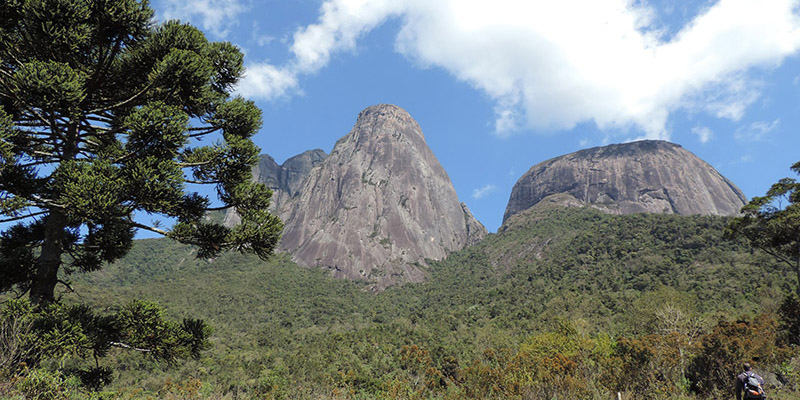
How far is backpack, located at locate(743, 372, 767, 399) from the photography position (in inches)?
364

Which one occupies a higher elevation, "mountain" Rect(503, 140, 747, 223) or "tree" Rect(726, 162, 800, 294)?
"mountain" Rect(503, 140, 747, 223)

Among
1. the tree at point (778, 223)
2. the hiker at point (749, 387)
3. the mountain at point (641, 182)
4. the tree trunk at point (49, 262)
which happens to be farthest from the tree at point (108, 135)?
the mountain at point (641, 182)

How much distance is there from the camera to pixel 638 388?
1314 centimetres

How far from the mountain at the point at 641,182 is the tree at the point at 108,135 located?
14701 centimetres

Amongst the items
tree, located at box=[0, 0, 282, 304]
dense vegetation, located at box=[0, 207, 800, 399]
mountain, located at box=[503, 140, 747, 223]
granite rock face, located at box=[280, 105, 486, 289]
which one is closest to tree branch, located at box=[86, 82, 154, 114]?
tree, located at box=[0, 0, 282, 304]

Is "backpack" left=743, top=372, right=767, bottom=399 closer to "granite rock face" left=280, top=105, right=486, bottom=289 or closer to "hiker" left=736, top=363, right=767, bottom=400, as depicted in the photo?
"hiker" left=736, top=363, right=767, bottom=400

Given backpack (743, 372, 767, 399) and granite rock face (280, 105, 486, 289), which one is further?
granite rock face (280, 105, 486, 289)

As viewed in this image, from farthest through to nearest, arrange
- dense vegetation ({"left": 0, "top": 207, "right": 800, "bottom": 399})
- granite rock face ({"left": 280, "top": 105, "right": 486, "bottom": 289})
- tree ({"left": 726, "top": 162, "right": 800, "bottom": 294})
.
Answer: granite rock face ({"left": 280, "top": 105, "right": 486, "bottom": 289})
tree ({"left": 726, "top": 162, "right": 800, "bottom": 294})
dense vegetation ({"left": 0, "top": 207, "right": 800, "bottom": 399})

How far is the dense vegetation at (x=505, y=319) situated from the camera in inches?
539

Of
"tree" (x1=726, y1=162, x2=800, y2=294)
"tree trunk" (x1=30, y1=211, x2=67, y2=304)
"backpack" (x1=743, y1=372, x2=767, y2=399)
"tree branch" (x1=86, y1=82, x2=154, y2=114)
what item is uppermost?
"tree" (x1=726, y1=162, x2=800, y2=294)

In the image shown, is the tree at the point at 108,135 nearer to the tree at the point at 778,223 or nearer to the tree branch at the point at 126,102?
the tree branch at the point at 126,102

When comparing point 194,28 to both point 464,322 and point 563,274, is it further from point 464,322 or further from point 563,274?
point 563,274

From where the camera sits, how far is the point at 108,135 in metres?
9.60

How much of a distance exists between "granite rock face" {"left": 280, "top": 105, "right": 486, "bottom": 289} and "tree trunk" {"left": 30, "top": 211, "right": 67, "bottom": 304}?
103 m
